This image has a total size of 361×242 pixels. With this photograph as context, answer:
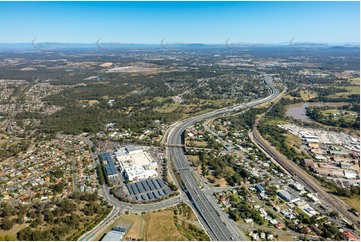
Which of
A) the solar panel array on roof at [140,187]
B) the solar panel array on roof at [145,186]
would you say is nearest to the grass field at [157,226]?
the solar panel array on roof at [140,187]

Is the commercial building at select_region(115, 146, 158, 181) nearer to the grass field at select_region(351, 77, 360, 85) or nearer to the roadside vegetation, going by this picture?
the roadside vegetation

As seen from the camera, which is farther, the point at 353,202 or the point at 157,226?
the point at 353,202

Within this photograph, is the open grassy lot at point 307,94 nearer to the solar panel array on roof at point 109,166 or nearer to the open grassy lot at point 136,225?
the solar panel array on roof at point 109,166

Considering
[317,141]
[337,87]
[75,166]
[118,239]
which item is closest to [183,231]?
[118,239]

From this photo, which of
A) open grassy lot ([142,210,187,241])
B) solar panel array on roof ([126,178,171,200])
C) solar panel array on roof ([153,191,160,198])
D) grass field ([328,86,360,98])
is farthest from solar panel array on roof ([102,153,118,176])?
grass field ([328,86,360,98])

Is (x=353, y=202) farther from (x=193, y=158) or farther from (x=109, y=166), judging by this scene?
(x=109, y=166)

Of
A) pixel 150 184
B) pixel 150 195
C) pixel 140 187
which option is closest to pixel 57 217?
pixel 140 187

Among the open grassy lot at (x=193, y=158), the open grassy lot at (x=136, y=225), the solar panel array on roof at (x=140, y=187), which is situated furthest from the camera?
the open grassy lot at (x=193, y=158)

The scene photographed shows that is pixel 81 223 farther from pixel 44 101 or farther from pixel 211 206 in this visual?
pixel 44 101
